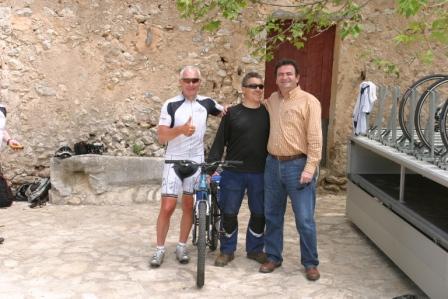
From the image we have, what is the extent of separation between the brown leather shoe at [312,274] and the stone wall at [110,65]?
348cm

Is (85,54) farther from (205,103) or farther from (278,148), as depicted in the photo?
(278,148)

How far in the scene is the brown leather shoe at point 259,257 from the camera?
462 cm

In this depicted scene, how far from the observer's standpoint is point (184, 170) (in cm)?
438

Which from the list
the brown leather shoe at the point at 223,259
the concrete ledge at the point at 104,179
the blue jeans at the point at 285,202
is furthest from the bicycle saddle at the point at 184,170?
the concrete ledge at the point at 104,179

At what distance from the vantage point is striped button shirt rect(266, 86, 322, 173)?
3943 millimetres

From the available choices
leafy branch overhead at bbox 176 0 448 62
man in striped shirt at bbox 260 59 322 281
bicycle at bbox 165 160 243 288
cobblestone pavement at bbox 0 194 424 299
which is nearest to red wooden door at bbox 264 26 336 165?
leafy branch overhead at bbox 176 0 448 62

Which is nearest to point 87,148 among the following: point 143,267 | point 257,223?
point 143,267

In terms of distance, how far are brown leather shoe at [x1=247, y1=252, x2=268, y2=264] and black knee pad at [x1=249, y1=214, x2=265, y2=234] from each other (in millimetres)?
215

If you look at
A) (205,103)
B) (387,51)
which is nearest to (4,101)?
(205,103)

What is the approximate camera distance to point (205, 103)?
4.50 m

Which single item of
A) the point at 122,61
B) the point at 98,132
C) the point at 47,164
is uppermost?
the point at 122,61

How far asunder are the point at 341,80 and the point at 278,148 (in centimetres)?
383

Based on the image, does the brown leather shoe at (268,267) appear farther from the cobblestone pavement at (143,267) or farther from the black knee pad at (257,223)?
the black knee pad at (257,223)

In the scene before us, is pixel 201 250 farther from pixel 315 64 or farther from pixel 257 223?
pixel 315 64
